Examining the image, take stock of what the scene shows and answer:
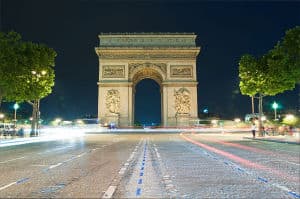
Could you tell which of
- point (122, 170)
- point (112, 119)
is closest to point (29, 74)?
point (112, 119)

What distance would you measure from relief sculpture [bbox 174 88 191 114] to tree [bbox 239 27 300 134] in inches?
903

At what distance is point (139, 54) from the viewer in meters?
67.1

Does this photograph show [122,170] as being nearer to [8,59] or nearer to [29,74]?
[8,59]

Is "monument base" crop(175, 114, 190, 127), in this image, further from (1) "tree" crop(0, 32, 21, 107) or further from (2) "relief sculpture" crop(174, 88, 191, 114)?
(1) "tree" crop(0, 32, 21, 107)

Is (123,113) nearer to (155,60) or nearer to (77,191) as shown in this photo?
(155,60)

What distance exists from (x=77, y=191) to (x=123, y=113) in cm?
5894

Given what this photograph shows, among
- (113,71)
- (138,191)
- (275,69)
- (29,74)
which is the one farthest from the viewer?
(113,71)

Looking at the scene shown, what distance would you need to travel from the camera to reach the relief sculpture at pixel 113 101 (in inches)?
2603

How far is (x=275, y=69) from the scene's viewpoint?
117 ft

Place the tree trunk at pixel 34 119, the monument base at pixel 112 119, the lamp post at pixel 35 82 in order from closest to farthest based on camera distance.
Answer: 1. the lamp post at pixel 35 82
2. the tree trunk at pixel 34 119
3. the monument base at pixel 112 119

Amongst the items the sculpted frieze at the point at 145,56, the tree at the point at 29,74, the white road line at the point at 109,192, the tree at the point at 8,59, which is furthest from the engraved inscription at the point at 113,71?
the white road line at the point at 109,192

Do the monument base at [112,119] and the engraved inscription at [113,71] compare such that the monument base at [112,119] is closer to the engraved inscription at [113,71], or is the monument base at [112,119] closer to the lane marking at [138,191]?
the engraved inscription at [113,71]

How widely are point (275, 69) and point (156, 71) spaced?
34.1 meters

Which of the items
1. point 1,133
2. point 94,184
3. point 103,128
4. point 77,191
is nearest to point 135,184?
point 94,184
